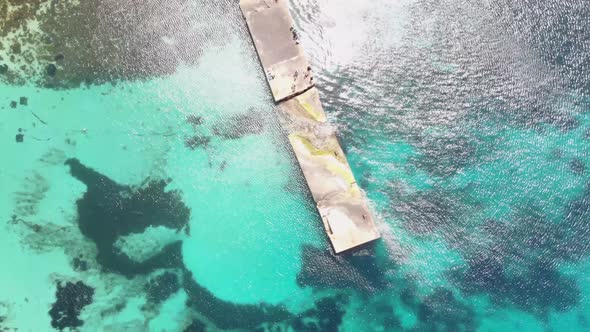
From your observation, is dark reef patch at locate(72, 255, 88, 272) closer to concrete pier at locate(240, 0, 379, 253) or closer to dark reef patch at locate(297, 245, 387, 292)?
dark reef patch at locate(297, 245, 387, 292)

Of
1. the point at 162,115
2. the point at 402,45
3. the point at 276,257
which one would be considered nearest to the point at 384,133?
the point at 402,45

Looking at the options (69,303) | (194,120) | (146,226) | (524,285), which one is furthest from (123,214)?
(524,285)

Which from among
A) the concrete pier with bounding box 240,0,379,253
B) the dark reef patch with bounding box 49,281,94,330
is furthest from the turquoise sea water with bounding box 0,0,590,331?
the concrete pier with bounding box 240,0,379,253

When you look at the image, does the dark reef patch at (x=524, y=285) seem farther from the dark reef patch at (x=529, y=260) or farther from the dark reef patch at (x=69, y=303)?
the dark reef patch at (x=69, y=303)

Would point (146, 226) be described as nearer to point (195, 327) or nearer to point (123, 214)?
point (123, 214)

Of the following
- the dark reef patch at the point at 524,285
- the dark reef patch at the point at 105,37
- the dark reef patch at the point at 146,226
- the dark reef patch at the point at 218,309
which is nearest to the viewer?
the dark reef patch at the point at 105,37

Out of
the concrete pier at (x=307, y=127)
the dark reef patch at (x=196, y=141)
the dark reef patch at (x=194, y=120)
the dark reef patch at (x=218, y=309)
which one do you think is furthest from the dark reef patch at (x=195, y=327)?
the dark reef patch at (x=194, y=120)

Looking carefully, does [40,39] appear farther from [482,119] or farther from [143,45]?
[482,119]
